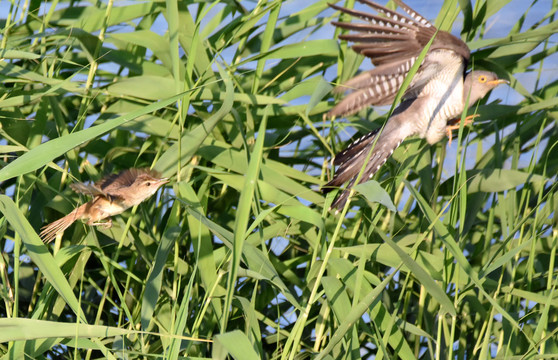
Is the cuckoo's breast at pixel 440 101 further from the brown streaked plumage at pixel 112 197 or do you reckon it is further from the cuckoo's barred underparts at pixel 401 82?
the brown streaked plumage at pixel 112 197

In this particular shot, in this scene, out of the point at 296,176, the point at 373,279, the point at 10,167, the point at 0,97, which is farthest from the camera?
the point at 296,176

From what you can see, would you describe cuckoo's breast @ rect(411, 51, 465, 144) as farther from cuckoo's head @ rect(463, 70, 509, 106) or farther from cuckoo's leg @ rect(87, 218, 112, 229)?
cuckoo's leg @ rect(87, 218, 112, 229)

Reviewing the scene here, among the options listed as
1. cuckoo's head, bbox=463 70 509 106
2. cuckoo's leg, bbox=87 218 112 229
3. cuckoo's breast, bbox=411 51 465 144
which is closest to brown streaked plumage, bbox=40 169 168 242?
cuckoo's leg, bbox=87 218 112 229

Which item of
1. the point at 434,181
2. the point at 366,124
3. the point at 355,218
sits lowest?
the point at 355,218

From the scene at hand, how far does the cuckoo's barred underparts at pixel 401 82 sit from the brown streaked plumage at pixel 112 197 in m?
0.40

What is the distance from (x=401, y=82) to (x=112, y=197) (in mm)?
806

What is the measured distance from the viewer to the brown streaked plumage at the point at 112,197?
1.39m

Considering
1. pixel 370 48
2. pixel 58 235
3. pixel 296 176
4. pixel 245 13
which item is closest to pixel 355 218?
pixel 296 176

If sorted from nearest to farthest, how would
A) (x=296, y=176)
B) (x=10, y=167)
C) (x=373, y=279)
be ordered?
(x=10, y=167)
(x=373, y=279)
(x=296, y=176)

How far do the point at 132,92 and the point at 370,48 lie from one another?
0.59 m

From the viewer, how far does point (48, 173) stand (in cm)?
181

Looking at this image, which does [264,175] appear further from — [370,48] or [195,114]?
[370,48]

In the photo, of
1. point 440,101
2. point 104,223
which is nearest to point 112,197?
point 104,223

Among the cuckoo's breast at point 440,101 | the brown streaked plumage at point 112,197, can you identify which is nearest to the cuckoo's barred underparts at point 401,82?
the cuckoo's breast at point 440,101
